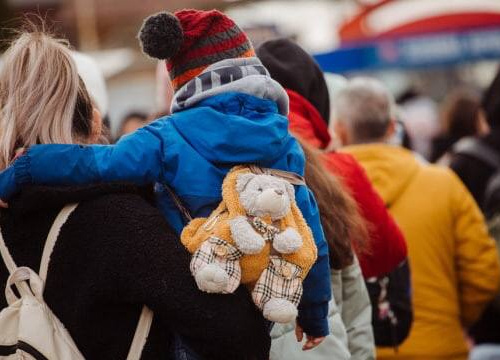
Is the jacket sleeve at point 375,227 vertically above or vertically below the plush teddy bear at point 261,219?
below

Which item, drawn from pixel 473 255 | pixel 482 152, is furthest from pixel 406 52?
pixel 473 255

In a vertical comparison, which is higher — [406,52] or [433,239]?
[433,239]

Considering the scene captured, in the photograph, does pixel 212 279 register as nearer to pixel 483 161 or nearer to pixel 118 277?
pixel 118 277

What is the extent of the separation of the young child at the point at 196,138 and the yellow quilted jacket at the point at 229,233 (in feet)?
0.21

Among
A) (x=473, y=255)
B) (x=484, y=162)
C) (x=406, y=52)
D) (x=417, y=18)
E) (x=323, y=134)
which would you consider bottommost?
(x=406, y=52)

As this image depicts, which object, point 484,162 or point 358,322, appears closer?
point 358,322

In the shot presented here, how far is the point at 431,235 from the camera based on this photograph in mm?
4438

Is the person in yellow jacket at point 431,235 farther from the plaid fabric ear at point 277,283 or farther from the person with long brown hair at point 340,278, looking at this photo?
the plaid fabric ear at point 277,283

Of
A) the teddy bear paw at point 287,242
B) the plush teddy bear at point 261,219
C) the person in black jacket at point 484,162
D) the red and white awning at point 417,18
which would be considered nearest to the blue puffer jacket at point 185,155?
the plush teddy bear at point 261,219

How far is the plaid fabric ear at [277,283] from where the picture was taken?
238 cm

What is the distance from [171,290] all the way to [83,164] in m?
0.40

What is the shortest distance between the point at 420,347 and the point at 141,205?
235 cm

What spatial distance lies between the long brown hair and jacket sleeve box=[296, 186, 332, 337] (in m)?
0.32

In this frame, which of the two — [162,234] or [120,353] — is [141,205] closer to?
[162,234]
